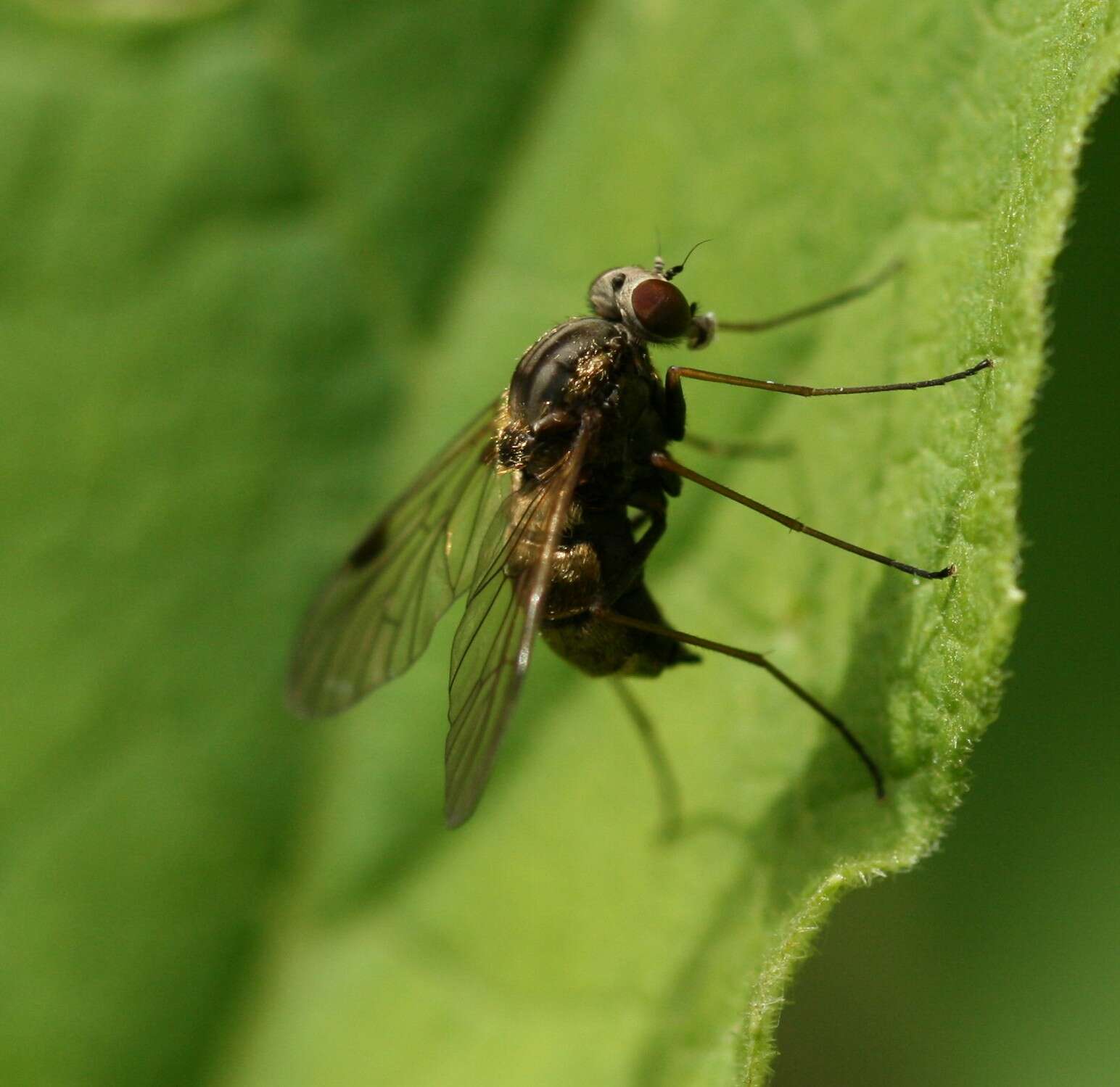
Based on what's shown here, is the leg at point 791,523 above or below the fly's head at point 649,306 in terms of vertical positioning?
below

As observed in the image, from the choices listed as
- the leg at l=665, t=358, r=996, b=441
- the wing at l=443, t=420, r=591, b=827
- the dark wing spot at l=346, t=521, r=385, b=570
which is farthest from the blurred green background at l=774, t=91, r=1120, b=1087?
the dark wing spot at l=346, t=521, r=385, b=570

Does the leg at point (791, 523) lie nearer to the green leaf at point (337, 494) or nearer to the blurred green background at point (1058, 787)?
the green leaf at point (337, 494)

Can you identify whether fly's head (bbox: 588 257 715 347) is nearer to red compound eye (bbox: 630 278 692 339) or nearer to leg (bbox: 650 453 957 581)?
red compound eye (bbox: 630 278 692 339)

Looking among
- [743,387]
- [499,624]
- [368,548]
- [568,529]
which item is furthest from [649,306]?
[368,548]

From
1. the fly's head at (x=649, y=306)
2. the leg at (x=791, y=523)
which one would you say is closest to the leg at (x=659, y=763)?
the leg at (x=791, y=523)

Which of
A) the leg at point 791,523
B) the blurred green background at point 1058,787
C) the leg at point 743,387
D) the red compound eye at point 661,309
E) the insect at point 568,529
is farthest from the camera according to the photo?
the blurred green background at point 1058,787

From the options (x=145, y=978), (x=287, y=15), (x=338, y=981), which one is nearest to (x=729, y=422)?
(x=287, y=15)

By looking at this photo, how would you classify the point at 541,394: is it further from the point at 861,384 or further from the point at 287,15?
the point at 287,15

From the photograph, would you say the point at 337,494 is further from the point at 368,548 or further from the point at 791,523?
the point at 791,523
